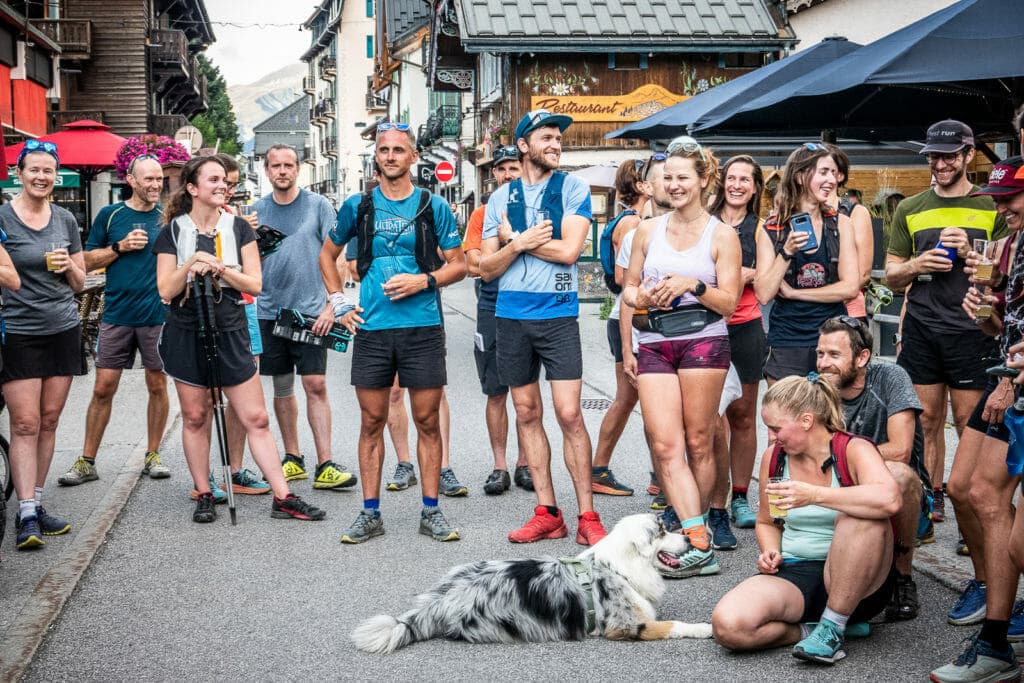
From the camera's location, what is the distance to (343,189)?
9031 centimetres

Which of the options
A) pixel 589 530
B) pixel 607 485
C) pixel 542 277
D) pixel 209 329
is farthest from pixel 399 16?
pixel 589 530

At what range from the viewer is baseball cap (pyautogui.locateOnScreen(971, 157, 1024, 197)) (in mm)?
4719

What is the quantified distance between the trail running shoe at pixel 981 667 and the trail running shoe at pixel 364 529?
3209mm

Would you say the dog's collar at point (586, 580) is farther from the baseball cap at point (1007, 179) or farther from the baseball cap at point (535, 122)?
the baseball cap at point (535, 122)

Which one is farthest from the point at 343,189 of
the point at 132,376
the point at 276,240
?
the point at 276,240

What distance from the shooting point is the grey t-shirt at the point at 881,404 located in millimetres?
5324

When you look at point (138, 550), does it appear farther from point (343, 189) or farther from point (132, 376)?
point (343, 189)

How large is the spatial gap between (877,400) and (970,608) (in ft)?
3.15

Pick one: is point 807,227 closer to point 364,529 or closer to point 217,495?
point 364,529

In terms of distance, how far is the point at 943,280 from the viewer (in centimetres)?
655

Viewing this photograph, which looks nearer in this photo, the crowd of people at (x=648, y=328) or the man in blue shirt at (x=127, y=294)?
the crowd of people at (x=648, y=328)

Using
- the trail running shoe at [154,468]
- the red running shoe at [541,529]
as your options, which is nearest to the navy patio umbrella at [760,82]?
the trail running shoe at [154,468]

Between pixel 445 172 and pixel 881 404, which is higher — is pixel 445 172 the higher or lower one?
the higher one

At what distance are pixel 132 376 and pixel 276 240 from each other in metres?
6.93
